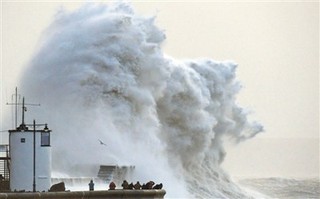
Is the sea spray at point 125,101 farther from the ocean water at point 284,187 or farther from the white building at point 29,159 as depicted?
the white building at point 29,159

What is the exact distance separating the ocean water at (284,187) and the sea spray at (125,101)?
13.5 ft

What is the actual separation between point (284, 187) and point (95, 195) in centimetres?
5491

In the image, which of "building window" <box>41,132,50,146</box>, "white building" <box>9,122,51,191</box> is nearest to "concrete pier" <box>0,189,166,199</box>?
"white building" <box>9,122,51,191</box>

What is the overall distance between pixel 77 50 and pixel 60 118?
12.8 ft

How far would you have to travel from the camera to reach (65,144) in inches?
2092

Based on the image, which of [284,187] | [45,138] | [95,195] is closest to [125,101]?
[284,187]

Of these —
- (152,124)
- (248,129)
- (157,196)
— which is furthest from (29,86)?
(157,196)

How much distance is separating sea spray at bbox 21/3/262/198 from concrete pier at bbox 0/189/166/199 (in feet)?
76.3

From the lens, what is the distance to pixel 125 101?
5812 cm

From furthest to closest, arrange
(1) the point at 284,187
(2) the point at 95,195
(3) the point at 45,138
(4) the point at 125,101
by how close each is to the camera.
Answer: (1) the point at 284,187
(4) the point at 125,101
(3) the point at 45,138
(2) the point at 95,195

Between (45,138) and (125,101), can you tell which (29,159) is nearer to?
(45,138)

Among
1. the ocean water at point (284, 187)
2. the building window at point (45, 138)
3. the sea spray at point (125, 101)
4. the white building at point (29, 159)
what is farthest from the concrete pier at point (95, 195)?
the ocean water at point (284, 187)

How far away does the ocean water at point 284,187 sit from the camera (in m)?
71.9

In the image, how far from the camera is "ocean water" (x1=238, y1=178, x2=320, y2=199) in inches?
2830
